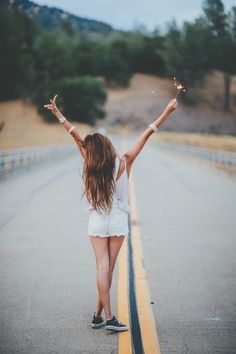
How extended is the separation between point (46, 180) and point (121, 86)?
105624 mm

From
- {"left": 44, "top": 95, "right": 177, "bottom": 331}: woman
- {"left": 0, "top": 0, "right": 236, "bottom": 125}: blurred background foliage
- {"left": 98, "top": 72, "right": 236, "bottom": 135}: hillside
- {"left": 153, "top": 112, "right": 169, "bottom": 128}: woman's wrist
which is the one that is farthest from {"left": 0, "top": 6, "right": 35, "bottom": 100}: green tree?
{"left": 44, "top": 95, "right": 177, "bottom": 331}: woman

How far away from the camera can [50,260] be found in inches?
311

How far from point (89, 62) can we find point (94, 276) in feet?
363

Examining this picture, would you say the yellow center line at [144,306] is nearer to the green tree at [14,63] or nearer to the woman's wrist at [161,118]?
the woman's wrist at [161,118]

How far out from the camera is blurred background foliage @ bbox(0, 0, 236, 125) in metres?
73.8

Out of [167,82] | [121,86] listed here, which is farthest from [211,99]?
[121,86]

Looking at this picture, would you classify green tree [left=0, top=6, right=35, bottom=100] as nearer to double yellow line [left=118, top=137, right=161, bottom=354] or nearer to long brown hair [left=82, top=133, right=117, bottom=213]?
double yellow line [left=118, top=137, right=161, bottom=354]

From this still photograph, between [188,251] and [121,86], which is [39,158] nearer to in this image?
[188,251]

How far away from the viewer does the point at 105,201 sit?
191 inches

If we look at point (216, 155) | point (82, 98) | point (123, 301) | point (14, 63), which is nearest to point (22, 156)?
point (216, 155)

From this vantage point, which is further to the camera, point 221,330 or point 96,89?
point 96,89

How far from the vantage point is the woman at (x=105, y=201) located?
4.84 m

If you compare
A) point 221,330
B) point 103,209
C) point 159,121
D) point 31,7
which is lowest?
point 221,330

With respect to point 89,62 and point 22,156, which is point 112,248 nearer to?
point 22,156
